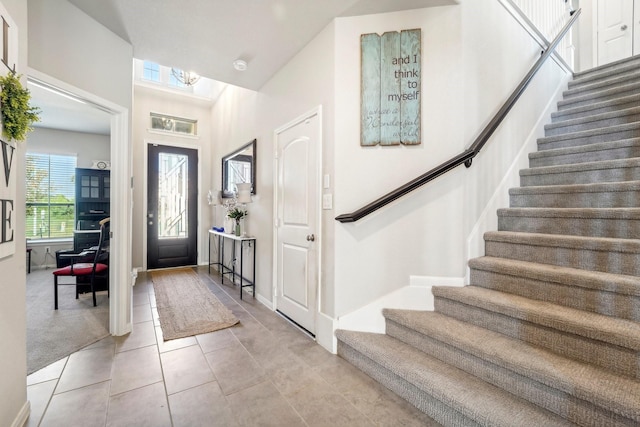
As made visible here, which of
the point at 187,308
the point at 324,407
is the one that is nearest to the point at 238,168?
the point at 187,308

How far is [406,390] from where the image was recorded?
1.72 meters

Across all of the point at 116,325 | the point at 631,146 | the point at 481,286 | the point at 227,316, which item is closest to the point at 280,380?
the point at 227,316

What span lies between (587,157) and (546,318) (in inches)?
70.6

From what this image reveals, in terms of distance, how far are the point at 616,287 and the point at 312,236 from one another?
201 cm

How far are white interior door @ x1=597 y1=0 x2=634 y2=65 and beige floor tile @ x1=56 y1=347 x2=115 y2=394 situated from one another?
7.41 m

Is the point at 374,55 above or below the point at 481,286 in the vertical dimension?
above

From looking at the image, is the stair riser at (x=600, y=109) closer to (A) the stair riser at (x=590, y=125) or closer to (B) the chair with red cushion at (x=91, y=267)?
(A) the stair riser at (x=590, y=125)

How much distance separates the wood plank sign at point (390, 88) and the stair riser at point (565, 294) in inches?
46.6

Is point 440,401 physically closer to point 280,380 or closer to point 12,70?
point 280,380

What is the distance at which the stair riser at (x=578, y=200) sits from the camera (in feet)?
6.36

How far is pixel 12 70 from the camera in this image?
1413 millimetres

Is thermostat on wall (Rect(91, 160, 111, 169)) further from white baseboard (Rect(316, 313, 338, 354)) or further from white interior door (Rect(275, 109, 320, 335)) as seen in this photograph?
white baseboard (Rect(316, 313, 338, 354))

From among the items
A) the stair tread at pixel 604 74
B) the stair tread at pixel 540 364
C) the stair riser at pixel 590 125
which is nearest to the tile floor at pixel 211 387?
the stair tread at pixel 540 364

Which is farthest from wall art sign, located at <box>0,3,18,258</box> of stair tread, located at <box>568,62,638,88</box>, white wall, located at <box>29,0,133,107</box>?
stair tread, located at <box>568,62,638,88</box>
